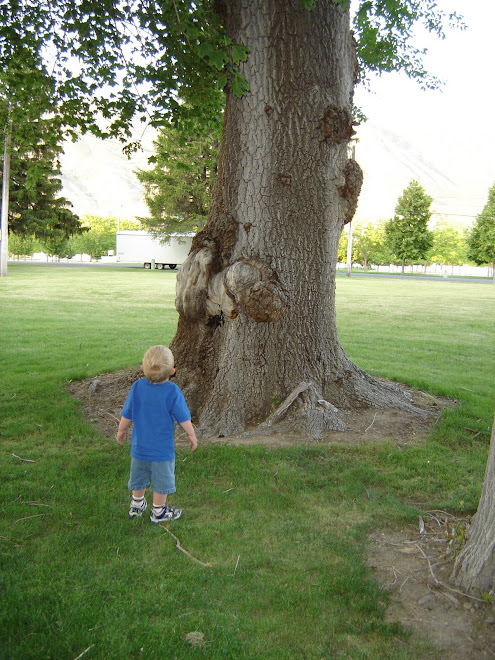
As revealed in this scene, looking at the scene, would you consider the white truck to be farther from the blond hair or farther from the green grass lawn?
the blond hair

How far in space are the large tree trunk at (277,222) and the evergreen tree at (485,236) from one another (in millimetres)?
54702

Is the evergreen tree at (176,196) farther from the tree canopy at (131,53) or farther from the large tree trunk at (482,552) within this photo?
the large tree trunk at (482,552)

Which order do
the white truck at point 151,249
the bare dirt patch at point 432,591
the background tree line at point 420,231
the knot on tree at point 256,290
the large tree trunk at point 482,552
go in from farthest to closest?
the background tree line at point 420,231 → the white truck at point 151,249 → the knot on tree at point 256,290 → the large tree trunk at point 482,552 → the bare dirt patch at point 432,591

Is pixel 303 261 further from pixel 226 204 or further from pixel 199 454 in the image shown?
pixel 199 454

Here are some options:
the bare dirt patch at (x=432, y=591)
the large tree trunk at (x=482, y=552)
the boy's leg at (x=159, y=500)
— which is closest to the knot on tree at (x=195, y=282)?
the boy's leg at (x=159, y=500)

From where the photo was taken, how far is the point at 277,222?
591 centimetres

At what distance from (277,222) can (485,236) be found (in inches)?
2211

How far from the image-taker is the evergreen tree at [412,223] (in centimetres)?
6044

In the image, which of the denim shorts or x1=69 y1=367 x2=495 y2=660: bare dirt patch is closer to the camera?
x1=69 y1=367 x2=495 y2=660: bare dirt patch

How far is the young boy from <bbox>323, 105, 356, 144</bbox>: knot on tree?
129 inches

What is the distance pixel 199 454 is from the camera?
5.17 metres

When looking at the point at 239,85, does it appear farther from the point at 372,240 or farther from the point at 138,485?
the point at 372,240

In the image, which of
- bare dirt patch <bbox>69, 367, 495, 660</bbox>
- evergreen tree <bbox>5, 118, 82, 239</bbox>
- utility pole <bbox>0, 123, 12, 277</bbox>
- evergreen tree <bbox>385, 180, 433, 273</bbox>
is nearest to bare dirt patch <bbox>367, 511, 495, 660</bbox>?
bare dirt patch <bbox>69, 367, 495, 660</bbox>

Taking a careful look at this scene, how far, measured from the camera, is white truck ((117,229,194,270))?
54.4 meters
